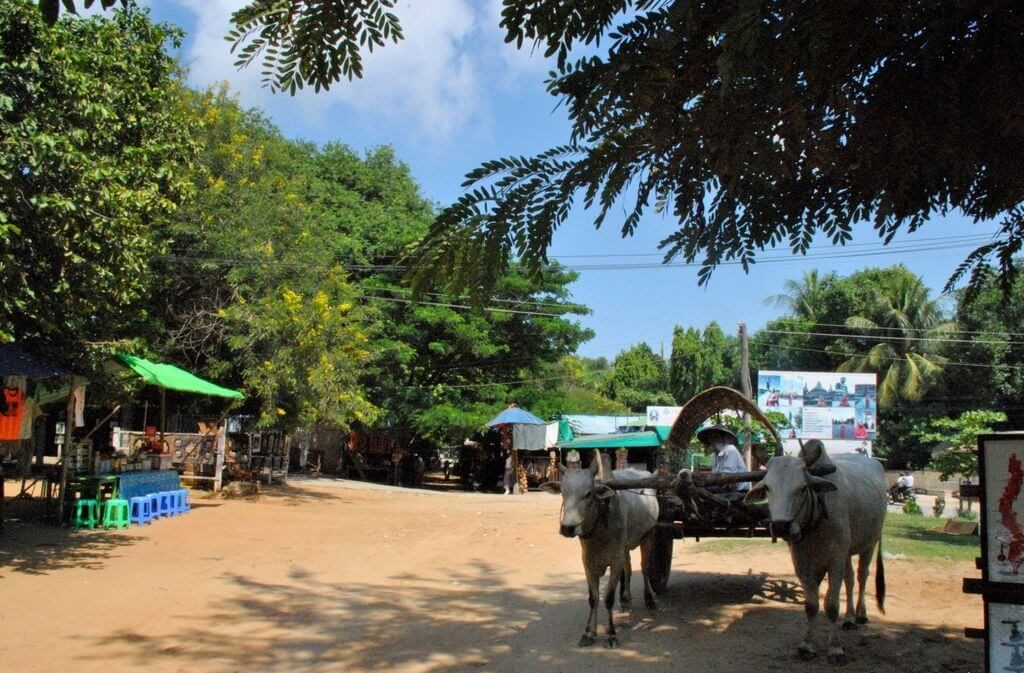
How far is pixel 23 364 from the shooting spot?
11.3 m

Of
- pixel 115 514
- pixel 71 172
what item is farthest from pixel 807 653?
pixel 115 514

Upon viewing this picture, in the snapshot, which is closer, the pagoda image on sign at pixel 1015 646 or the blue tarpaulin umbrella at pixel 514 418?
the pagoda image on sign at pixel 1015 646

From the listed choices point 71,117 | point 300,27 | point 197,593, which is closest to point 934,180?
point 300,27

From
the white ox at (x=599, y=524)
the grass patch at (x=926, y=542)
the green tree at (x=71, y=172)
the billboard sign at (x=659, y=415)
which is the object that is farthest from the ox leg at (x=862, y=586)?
the billboard sign at (x=659, y=415)

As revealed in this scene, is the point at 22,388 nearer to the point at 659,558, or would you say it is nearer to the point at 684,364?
the point at 659,558

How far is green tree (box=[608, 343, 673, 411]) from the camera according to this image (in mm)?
52562

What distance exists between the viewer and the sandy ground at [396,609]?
22.1 ft

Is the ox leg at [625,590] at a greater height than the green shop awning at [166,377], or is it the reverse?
the green shop awning at [166,377]

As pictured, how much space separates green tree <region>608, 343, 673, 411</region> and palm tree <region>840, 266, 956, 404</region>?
1697cm

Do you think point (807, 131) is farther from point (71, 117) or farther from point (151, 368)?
point (151, 368)

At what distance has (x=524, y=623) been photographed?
827 centimetres

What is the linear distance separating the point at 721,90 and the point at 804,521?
4358 mm

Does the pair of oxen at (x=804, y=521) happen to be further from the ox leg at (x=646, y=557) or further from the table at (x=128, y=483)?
the table at (x=128, y=483)

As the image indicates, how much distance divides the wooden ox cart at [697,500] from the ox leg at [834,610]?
2.27 feet
